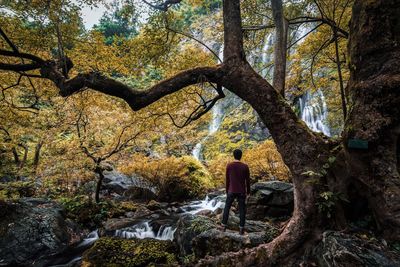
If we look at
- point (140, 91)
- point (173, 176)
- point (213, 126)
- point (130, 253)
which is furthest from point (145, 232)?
point (213, 126)

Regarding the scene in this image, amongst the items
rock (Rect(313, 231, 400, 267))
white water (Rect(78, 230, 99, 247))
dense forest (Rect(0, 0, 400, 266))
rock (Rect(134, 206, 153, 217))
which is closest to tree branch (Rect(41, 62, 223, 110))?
dense forest (Rect(0, 0, 400, 266))

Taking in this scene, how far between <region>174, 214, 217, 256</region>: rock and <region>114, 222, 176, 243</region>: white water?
1.76 meters

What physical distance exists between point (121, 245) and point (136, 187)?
714 cm

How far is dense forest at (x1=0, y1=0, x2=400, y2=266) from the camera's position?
12.4ft

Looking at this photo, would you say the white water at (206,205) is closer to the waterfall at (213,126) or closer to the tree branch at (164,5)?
the tree branch at (164,5)

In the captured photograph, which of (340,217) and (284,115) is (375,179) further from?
(284,115)

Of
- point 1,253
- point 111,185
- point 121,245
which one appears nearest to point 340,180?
point 121,245

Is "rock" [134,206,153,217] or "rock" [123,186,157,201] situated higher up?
"rock" [123,186,157,201]

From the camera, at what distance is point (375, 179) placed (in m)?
3.68

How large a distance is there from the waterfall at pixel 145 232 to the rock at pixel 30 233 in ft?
5.49

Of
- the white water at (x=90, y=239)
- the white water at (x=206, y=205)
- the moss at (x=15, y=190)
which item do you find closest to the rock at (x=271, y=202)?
the white water at (x=206, y=205)

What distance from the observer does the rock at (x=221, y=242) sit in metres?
5.05

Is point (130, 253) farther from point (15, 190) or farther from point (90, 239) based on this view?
point (15, 190)

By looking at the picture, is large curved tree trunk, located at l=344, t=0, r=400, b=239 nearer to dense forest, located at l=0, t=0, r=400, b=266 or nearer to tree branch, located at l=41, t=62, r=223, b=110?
dense forest, located at l=0, t=0, r=400, b=266
